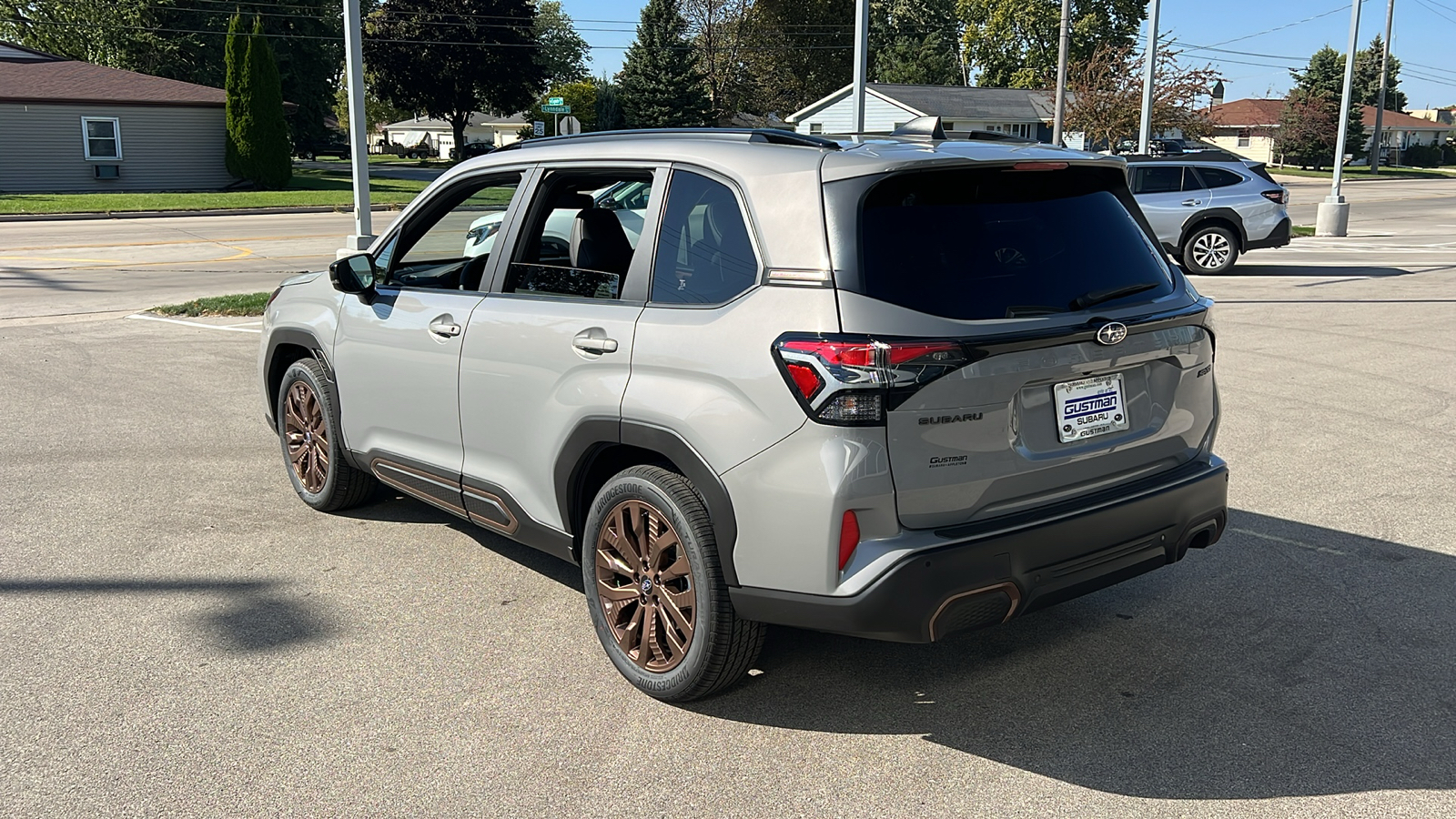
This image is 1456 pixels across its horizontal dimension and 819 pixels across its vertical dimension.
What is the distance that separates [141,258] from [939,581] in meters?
19.9

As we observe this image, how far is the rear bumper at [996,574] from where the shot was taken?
132 inches

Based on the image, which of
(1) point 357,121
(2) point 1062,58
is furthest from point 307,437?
(2) point 1062,58

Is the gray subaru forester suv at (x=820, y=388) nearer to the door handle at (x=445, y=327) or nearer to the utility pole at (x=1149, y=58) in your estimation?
the door handle at (x=445, y=327)

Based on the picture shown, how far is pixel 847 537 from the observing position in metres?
3.34

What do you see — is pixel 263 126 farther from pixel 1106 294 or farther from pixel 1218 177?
pixel 1106 294

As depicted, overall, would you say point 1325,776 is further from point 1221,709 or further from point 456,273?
point 456,273

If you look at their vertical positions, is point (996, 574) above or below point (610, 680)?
above

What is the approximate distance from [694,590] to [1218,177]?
53.3ft

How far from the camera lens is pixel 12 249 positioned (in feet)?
68.6

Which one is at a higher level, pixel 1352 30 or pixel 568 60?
pixel 568 60

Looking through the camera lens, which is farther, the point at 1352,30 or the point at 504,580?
the point at 1352,30

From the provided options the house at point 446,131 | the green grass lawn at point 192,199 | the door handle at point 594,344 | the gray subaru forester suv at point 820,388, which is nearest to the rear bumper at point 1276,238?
the gray subaru forester suv at point 820,388

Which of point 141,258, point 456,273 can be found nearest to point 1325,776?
point 456,273

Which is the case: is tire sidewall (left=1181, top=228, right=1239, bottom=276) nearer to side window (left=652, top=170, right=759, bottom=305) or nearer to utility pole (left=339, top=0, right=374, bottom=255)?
utility pole (left=339, top=0, right=374, bottom=255)
